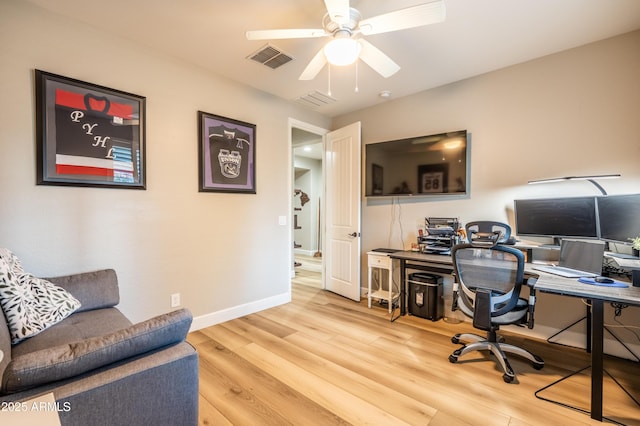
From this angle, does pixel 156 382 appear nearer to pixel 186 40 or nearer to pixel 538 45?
pixel 186 40

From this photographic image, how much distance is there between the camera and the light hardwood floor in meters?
1.70

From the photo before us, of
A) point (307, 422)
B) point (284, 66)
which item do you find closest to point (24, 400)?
point (307, 422)

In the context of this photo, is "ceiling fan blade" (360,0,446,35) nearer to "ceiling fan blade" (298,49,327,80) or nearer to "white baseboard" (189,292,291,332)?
"ceiling fan blade" (298,49,327,80)

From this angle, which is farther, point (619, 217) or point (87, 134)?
point (87, 134)

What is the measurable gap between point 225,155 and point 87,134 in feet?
3.89

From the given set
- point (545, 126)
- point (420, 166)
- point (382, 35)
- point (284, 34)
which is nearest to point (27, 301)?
point (284, 34)

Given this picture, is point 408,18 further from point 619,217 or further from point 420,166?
point 619,217

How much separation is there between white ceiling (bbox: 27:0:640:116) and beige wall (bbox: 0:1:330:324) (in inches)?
8.9

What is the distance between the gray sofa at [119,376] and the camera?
2.80 ft

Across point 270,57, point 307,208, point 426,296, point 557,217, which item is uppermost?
point 270,57

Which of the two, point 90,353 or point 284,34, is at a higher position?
point 284,34

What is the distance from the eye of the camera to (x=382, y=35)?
232 cm

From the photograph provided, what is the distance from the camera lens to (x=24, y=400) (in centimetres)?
81

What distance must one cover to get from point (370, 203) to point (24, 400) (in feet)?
12.0
